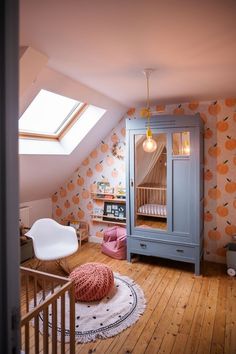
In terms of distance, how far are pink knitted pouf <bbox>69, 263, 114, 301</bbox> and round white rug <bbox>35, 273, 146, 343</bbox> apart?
0.22 ft

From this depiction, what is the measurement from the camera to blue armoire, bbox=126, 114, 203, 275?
318cm

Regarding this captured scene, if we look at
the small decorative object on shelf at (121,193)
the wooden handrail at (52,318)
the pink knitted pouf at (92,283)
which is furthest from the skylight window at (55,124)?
the wooden handrail at (52,318)

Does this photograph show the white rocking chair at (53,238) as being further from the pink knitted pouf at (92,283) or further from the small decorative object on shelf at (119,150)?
the small decorative object on shelf at (119,150)

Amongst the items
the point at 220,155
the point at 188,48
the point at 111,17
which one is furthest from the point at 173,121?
the point at 111,17

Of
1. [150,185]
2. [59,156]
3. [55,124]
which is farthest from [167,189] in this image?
[55,124]

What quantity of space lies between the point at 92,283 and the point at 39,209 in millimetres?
2199

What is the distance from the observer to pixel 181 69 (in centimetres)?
225

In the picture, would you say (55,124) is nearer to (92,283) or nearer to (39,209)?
(39,209)

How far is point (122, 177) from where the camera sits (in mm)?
4160

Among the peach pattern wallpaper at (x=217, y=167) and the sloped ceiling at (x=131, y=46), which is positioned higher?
the sloped ceiling at (x=131, y=46)

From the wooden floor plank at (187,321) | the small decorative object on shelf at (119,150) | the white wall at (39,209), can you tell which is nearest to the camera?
the wooden floor plank at (187,321)

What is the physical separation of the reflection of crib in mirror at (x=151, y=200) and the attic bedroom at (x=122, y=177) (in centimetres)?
2

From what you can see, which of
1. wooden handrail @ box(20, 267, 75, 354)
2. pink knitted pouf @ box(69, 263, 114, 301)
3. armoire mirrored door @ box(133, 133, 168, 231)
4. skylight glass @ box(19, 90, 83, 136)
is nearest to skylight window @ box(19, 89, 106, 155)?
skylight glass @ box(19, 90, 83, 136)

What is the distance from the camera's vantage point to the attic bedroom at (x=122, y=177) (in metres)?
1.44
